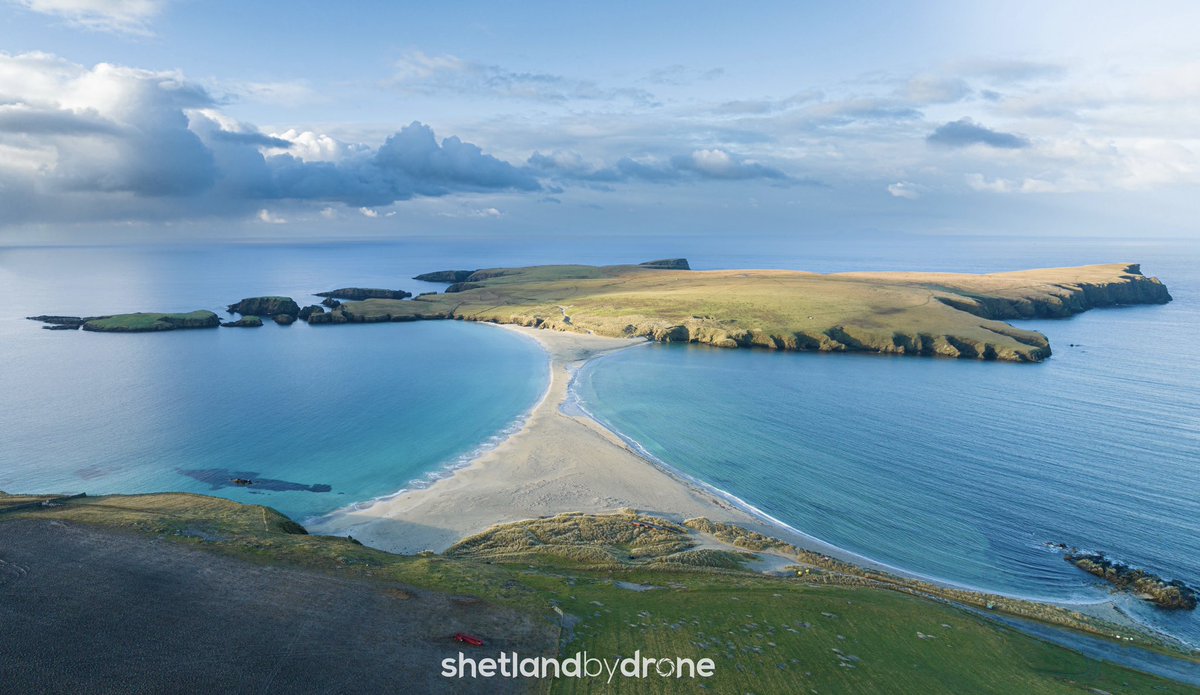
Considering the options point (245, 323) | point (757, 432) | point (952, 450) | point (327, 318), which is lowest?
point (952, 450)

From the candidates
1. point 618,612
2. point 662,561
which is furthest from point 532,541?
point 618,612

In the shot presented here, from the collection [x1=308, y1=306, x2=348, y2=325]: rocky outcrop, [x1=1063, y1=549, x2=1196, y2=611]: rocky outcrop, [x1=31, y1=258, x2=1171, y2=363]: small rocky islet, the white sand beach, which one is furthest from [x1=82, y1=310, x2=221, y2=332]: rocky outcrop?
[x1=1063, y1=549, x2=1196, y2=611]: rocky outcrop

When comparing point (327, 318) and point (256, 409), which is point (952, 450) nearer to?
point (256, 409)

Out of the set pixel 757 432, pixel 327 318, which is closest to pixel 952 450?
pixel 757 432

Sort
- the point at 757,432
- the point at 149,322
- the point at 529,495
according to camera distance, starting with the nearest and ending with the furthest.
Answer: the point at 529,495 < the point at 757,432 < the point at 149,322

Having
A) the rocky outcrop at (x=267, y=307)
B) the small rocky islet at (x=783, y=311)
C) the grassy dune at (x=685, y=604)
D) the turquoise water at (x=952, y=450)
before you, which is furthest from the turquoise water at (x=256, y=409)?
the rocky outcrop at (x=267, y=307)

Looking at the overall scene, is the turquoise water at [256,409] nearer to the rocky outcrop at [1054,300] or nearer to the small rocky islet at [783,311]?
the small rocky islet at [783,311]

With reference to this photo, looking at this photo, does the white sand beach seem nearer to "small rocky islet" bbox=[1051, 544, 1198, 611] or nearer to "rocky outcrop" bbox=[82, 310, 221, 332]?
"small rocky islet" bbox=[1051, 544, 1198, 611]
